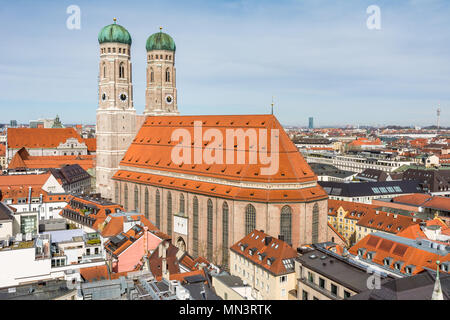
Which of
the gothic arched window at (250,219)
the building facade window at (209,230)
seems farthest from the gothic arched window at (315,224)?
the building facade window at (209,230)

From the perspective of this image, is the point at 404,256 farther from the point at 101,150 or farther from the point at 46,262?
the point at 101,150

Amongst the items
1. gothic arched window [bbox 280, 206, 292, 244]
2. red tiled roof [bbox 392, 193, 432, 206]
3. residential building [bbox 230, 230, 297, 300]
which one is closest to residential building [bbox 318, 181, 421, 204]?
red tiled roof [bbox 392, 193, 432, 206]

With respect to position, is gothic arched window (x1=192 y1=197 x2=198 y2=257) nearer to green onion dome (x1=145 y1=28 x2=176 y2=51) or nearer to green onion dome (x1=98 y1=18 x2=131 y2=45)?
green onion dome (x1=98 y1=18 x2=131 y2=45)

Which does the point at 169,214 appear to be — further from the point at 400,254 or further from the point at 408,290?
the point at 408,290

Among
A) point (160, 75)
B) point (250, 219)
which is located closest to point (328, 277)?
point (250, 219)
